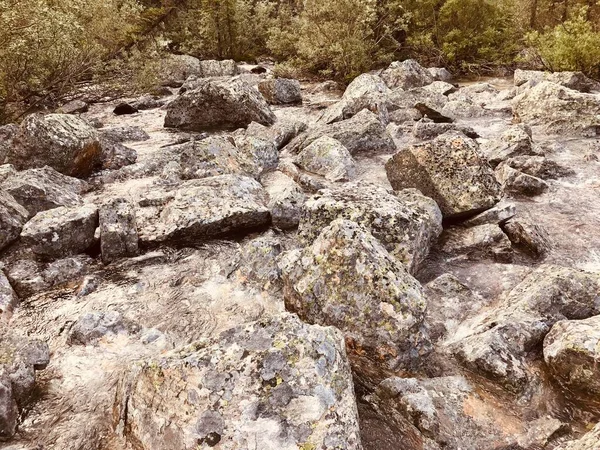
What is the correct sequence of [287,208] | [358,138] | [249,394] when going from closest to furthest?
[249,394], [287,208], [358,138]

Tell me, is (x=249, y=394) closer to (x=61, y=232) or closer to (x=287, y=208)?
(x=287, y=208)

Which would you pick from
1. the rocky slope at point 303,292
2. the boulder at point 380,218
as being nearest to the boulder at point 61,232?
the rocky slope at point 303,292

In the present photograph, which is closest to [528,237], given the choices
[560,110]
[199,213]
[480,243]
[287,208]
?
[480,243]

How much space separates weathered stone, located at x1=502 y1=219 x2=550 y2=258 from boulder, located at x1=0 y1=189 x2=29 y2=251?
9.83 metres

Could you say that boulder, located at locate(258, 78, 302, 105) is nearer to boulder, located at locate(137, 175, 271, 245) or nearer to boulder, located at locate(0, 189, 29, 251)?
boulder, located at locate(137, 175, 271, 245)

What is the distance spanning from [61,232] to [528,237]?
900cm

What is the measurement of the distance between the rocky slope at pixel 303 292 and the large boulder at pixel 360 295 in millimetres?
26

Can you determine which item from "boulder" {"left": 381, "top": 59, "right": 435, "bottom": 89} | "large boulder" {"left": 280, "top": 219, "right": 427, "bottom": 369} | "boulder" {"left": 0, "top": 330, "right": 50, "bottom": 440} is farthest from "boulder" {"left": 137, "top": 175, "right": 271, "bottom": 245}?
"boulder" {"left": 381, "top": 59, "right": 435, "bottom": 89}

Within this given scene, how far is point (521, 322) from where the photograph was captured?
5.92 metres

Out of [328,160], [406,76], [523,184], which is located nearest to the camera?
[523,184]

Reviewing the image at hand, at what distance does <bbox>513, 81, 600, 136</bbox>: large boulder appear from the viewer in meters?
14.5

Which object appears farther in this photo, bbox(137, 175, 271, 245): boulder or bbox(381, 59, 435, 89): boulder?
bbox(381, 59, 435, 89): boulder

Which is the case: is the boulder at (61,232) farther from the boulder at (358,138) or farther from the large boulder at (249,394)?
the boulder at (358,138)

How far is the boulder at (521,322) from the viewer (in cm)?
541
